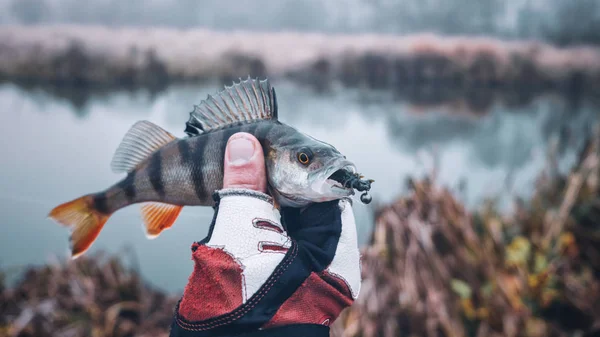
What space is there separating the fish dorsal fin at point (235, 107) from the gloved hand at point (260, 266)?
0.13 feet

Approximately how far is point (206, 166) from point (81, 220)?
0.16 meters

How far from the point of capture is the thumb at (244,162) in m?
0.43

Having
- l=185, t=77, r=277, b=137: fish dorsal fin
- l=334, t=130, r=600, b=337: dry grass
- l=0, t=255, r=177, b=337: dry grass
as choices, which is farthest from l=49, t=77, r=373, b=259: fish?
l=0, t=255, r=177, b=337: dry grass

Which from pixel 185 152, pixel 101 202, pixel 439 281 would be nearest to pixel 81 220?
pixel 101 202

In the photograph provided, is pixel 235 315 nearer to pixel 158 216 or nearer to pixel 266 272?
pixel 266 272

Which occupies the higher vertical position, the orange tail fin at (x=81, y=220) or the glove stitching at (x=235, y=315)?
the orange tail fin at (x=81, y=220)

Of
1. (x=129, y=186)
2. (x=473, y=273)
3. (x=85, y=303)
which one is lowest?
(x=473, y=273)

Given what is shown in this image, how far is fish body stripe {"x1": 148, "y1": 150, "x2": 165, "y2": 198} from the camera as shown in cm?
47

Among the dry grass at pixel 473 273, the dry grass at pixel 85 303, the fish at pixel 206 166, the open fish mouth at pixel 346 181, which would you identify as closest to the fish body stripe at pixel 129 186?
the fish at pixel 206 166

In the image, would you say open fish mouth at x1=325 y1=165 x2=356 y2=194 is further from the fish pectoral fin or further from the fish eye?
the fish pectoral fin

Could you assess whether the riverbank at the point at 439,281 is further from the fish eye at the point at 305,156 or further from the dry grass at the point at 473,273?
the fish eye at the point at 305,156

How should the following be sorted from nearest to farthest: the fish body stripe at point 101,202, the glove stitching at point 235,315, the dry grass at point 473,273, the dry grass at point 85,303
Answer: the glove stitching at point 235,315 < the fish body stripe at point 101,202 < the dry grass at point 473,273 < the dry grass at point 85,303

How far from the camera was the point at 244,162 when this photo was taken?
43 centimetres

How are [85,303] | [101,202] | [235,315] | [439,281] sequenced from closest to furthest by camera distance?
1. [235,315]
2. [101,202]
3. [439,281]
4. [85,303]
